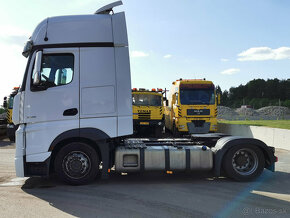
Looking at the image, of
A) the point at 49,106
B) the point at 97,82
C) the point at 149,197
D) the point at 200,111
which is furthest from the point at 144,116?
the point at 149,197

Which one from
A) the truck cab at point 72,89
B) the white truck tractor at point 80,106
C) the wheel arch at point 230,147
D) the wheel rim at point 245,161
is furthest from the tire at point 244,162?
the truck cab at point 72,89

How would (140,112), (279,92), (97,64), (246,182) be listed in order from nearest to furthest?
(97,64)
(246,182)
(140,112)
(279,92)

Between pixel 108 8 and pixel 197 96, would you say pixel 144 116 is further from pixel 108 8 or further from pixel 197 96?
pixel 108 8

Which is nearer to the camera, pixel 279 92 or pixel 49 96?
pixel 49 96

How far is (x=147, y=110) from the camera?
1503 cm

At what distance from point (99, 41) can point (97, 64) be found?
0.49 m

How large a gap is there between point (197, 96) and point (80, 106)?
9.78 metres

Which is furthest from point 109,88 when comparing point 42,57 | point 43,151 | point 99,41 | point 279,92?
point 279,92

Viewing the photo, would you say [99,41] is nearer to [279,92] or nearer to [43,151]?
[43,151]

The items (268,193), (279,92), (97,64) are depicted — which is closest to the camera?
(268,193)

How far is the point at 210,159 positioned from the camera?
6266 mm

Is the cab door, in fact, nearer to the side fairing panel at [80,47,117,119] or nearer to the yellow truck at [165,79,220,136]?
the side fairing panel at [80,47,117,119]

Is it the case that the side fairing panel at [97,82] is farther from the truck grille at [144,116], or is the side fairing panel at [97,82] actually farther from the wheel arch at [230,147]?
the truck grille at [144,116]

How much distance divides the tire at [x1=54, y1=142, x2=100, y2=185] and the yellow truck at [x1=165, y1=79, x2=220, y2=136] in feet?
30.3
